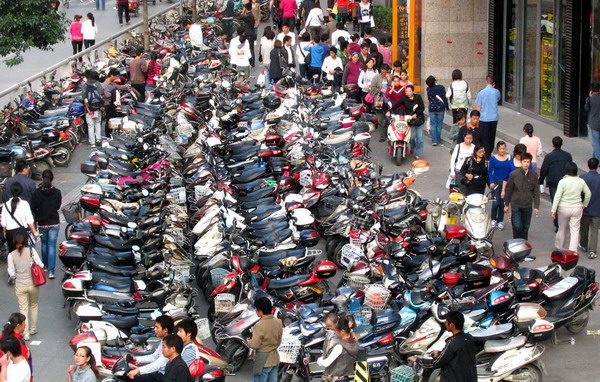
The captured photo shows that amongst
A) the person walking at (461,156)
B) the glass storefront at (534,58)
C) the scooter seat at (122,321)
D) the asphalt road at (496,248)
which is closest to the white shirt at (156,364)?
the asphalt road at (496,248)

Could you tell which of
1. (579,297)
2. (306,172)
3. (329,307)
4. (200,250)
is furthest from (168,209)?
(579,297)

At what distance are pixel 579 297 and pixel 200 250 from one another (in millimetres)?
4955

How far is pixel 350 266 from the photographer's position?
13.7 m

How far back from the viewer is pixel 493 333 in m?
11.4

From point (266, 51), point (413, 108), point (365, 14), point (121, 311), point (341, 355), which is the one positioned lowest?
point (121, 311)

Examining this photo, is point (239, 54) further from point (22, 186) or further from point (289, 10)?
point (22, 186)

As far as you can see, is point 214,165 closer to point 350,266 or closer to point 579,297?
point 350,266

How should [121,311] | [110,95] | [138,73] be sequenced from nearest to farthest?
[121,311], [110,95], [138,73]

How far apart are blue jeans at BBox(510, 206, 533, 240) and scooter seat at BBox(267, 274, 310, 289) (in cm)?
368

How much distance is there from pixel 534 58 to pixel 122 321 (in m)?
13.3

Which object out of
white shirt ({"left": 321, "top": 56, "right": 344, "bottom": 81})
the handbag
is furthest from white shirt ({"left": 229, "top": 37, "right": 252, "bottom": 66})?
the handbag

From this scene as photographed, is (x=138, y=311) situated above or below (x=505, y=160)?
below

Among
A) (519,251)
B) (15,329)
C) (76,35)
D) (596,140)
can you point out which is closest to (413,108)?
(596,140)

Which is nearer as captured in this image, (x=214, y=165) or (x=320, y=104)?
(x=214, y=165)
